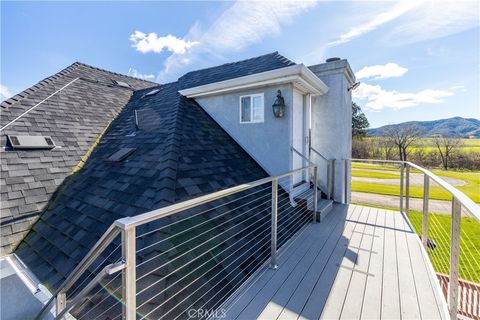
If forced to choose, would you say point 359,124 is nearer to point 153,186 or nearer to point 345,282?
point 345,282

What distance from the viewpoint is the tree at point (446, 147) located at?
24875 millimetres

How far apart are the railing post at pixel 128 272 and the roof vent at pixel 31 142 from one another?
5816 millimetres

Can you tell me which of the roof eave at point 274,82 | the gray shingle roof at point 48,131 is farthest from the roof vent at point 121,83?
the roof eave at point 274,82

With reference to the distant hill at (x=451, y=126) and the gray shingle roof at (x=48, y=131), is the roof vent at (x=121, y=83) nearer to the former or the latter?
the gray shingle roof at (x=48, y=131)

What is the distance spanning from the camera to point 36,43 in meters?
8.67

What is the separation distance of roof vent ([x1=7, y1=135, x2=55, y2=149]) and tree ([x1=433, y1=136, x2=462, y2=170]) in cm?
3493

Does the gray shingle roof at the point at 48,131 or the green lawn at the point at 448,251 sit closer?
the green lawn at the point at 448,251

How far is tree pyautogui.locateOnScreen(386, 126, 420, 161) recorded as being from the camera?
26.9 m

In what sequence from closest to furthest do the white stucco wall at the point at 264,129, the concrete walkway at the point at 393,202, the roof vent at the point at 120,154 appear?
1. the roof vent at the point at 120,154
2. the white stucco wall at the point at 264,129
3. the concrete walkway at the point at 393,202

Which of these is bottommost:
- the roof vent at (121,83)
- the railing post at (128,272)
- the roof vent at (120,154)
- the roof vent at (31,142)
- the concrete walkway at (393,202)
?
the concrete walkway at (393,202)

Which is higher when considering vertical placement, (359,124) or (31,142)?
(359,124)

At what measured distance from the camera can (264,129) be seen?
5.98m

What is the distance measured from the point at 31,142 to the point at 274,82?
6.30m

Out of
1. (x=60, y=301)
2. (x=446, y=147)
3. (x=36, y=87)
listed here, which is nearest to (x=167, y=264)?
(x=60, y=301)
